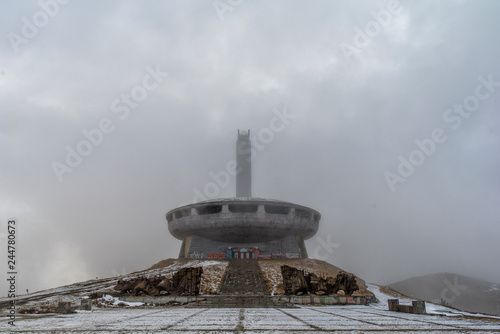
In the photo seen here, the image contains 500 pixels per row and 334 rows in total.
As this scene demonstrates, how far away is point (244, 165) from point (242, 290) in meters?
60.5

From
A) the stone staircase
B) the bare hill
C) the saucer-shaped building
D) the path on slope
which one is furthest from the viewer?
the bare hill

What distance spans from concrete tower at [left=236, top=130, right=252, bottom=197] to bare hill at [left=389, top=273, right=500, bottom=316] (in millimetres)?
56575

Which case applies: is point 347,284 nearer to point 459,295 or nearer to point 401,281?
point 459,295

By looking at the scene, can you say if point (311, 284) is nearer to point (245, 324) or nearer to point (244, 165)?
point (245, 324)

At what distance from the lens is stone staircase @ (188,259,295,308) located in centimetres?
2008

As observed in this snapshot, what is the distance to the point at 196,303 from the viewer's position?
21.0 meters

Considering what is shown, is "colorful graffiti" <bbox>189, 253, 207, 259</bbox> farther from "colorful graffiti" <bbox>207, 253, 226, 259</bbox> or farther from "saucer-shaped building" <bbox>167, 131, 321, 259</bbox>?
"colorful graffiti" <bbox>207, 253, 226, 259</bbox>

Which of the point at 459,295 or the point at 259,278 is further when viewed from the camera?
the point at 459,295

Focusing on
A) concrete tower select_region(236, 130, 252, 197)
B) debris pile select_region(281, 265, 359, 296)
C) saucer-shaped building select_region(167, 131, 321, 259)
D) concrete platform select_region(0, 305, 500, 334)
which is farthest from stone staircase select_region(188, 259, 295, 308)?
concrete tower select_region(236, 130, 252, 197)

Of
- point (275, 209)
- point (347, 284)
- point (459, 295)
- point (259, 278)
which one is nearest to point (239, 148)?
point (275, 209)

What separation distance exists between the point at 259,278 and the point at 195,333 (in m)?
24.8

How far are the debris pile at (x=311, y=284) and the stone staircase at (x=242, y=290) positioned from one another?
2.01 m

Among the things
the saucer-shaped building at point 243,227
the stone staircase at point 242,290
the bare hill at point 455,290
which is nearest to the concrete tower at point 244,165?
the saucer-shaped building at point 243,227

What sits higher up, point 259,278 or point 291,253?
point 291,253
